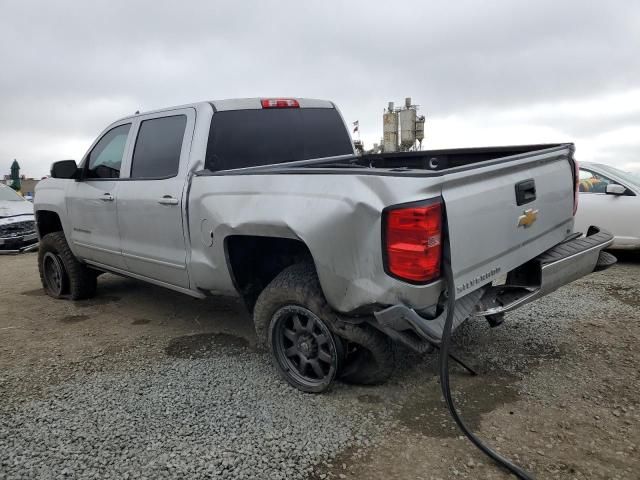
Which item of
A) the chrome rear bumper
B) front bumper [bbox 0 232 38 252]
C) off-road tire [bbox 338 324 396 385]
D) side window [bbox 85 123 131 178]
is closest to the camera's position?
off-road tire [bbox 338 324 396 385]

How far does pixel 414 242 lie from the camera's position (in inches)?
101

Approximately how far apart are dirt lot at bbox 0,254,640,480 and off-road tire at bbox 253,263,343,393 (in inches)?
5.1

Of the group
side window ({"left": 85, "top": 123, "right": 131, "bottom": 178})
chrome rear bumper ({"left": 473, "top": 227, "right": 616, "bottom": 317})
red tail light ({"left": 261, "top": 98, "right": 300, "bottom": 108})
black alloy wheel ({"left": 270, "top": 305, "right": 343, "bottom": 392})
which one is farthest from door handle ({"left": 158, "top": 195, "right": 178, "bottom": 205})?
chrome rear bumper ({"left": 473, "top": 227, "right": 616, "bottom": 317})

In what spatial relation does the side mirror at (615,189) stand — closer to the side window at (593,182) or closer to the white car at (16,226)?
the side window at (593,182)

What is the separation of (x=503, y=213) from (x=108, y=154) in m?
3.76

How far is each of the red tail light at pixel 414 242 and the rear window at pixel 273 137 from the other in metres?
1.84

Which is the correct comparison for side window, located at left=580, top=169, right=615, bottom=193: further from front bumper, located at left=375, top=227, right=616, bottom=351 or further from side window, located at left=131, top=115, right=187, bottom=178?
side window, located at left=131, top=115, right=187, bottom=178

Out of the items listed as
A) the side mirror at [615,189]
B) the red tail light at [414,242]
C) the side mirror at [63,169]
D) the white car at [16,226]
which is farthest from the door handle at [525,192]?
the white car at [16,226]

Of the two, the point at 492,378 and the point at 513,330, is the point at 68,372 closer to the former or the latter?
the point at 492,378

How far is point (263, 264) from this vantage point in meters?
3.76

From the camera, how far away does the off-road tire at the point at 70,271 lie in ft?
18.5

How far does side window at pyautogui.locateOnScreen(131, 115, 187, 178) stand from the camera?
4125mm

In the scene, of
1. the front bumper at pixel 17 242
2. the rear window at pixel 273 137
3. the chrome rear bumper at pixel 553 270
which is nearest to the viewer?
the chrome rear bumper at pixel 553 270

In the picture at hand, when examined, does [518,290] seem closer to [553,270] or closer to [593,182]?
[553,270]
